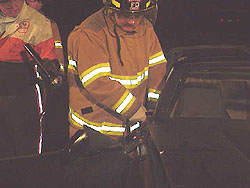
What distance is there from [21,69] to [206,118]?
7.52 feet

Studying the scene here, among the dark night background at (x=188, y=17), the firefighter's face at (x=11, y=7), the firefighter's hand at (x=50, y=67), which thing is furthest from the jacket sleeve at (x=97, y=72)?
the dark night background at (x=188, y=17)

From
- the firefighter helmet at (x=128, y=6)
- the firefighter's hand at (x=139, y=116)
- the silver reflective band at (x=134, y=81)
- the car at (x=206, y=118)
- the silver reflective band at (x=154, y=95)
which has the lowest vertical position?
the silver reflective band at (x=154, y=95)

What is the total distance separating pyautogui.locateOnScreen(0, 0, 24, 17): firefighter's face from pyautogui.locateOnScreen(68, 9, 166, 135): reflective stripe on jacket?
1.37 m

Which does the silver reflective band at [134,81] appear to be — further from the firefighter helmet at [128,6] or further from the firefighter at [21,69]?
the firefighter at [21,69]

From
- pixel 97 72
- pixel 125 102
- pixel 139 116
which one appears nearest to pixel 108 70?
pixel 97 72

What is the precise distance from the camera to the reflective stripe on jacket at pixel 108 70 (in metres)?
2.69

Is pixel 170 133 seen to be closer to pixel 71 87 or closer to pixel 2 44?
pixel 71 87

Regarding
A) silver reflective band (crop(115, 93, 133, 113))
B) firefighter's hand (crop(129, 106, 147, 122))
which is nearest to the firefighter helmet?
silver reflective band (crop(115, 93, 133, 113))

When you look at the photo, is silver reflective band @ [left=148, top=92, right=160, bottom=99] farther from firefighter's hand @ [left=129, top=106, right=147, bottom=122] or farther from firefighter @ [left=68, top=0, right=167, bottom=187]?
firefighter's hand @ [left=129, top=106, right=147, bottom=122]

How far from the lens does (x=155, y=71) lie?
3252 mm

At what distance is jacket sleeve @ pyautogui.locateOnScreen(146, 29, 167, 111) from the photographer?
318 centimetres

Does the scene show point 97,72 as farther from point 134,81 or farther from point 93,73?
point 134,81

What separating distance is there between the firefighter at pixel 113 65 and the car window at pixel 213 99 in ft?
1.09

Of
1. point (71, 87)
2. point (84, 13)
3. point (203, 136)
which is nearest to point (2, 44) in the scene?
point (71, 87)
